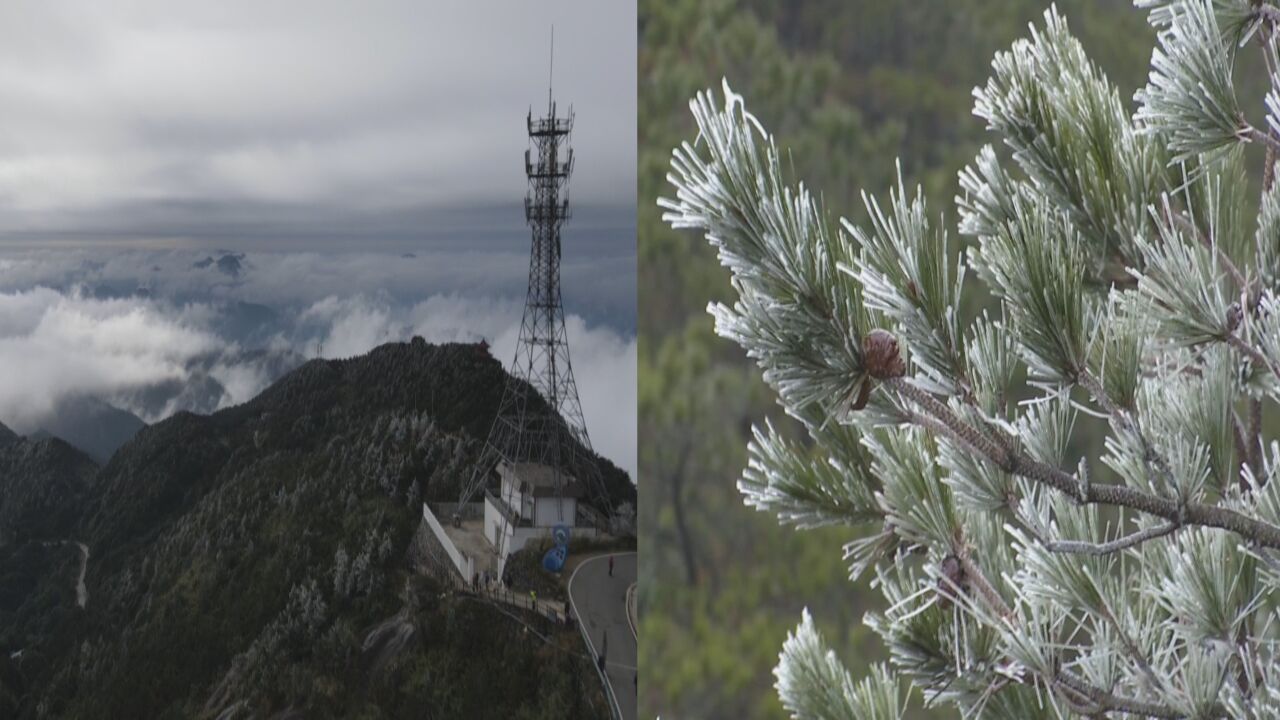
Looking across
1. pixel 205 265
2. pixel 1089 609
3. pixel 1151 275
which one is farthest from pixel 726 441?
pixel 1151 275

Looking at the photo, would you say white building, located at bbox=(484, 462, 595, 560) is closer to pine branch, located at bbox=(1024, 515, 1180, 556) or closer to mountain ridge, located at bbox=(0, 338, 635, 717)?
mountain ridge, located at bbox=(0, 338, 635, 717)

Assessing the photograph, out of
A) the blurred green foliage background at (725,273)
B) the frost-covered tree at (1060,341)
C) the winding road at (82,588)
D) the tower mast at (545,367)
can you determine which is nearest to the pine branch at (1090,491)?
the frost-covered tree at (1060,341)

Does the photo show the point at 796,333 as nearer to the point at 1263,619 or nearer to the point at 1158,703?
the point at 1158,703

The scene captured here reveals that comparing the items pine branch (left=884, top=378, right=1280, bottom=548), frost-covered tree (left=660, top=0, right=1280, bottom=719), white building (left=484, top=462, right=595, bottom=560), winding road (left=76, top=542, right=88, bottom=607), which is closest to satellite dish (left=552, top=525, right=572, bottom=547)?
white building (left=484, top=462, right=595, bottom=560)

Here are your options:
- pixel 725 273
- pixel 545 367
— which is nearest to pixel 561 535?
pixel 545 367

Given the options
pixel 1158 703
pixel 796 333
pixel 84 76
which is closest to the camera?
pixel 796 333

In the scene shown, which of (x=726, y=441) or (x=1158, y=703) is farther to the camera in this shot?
(x=726, y=441)
